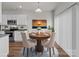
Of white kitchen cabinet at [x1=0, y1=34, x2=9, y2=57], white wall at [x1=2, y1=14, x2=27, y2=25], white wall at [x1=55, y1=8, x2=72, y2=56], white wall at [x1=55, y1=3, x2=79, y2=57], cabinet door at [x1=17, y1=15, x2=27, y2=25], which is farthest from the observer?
cabinet door at [x1=17, y1=15, x2=27, y2=25]

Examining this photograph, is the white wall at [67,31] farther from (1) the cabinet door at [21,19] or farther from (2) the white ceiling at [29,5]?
(1) the cabinet door at [21,19]

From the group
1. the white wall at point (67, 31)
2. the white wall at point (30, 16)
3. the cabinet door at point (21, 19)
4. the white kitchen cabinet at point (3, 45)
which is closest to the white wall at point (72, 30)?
the white wall at point (67, 31)

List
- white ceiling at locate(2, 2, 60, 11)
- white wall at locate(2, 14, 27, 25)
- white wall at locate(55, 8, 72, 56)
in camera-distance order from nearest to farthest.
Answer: white wall at locate(55, 8, 72, 56) < white ceiling at locate(2, 2, 60, 11) < white wall at locate(2, 14, 27, 25)

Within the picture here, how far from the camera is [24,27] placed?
9203mm

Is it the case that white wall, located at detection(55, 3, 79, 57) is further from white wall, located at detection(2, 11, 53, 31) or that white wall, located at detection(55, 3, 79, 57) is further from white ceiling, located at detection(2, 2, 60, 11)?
white wall, located at detection(2, 11, 53, 31)

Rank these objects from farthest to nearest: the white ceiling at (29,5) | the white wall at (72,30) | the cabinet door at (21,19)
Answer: the cabinet door at (21,19) → the white ceiling at (29,5) → the white wall at (72,30)

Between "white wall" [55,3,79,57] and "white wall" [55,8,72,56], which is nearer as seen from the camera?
"white wall" [55,3,79,57]

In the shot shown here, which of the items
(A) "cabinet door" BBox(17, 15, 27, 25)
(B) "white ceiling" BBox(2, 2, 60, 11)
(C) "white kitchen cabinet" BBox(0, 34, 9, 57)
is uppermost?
(B) "white ceiling" BBox(2, 2, 60, 11)

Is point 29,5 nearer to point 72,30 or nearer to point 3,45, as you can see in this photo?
point 72,30

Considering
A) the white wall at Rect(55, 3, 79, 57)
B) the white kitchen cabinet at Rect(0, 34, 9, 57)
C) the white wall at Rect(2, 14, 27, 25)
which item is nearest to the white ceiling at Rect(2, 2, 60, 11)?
the white wall at Rect(2, 14, 27, 25)

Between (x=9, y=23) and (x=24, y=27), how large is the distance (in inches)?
45.3

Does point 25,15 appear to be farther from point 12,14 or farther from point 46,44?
point 46,44

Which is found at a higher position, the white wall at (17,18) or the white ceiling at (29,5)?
the white ceiling at (29,5)

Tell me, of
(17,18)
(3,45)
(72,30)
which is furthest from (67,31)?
(17,18)
